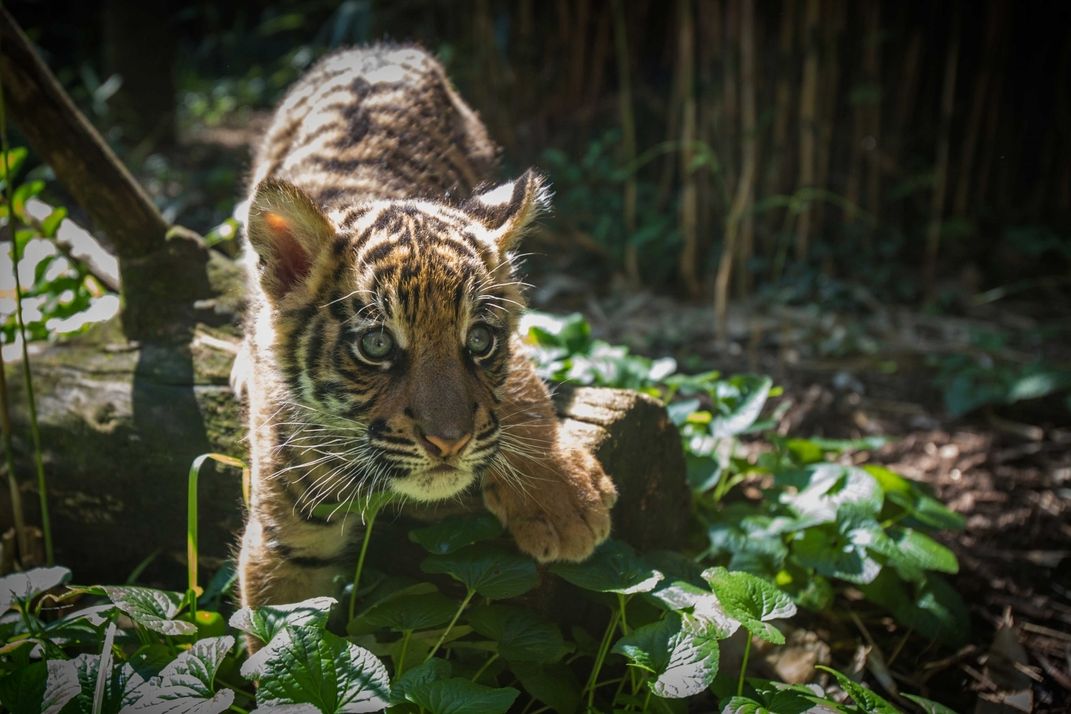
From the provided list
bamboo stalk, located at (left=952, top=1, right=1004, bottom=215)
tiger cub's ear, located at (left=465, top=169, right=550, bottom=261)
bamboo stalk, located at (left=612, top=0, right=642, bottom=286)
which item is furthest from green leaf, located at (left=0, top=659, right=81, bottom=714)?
bamboo stalk, located at (left=952, top=1, right=1004, bottom=215)

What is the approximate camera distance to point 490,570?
2.14 m

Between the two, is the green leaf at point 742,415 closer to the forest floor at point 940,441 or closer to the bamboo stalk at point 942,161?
the forest floor at point 940,441

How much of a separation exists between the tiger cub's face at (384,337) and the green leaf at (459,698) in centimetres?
47

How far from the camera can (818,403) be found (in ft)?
15.0

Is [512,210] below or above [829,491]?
above

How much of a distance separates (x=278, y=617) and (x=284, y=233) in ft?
3.08

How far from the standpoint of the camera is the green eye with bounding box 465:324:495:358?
86.3 inches

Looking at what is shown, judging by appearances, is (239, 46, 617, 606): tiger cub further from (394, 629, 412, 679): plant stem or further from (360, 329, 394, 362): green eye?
(394, 629, 412, 679): plant stem

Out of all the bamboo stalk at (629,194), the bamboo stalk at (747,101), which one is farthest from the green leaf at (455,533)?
the bamboo stalk at (629,194)

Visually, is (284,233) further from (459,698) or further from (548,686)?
(548,686)

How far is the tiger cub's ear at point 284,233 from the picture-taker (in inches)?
83.0

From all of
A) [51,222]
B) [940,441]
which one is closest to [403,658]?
[51,222]

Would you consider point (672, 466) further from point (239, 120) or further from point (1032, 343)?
point (239, 120)

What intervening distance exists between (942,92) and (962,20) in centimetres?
49
